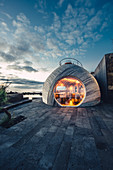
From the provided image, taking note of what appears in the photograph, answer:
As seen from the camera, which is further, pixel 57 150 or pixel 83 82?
pixel 83 82

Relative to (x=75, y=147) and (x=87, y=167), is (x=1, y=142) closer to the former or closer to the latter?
(x=75, y=147)

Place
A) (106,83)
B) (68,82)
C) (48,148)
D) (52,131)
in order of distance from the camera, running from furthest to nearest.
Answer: (68,82)
(106,83)
(52,131)
(48,148)

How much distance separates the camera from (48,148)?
1.95 m

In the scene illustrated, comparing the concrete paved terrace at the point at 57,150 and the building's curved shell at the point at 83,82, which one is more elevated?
the building's curved shell at the point at 83,82

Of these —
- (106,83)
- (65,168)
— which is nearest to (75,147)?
(65,168)

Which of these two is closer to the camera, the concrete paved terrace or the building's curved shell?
the concrete paved terrace

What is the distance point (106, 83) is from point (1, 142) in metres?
9.12

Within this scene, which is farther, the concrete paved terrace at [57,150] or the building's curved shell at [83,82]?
the building's curved shell at [83,82]

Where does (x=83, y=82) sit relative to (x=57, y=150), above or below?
above

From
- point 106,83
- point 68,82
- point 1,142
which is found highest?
point 68,82

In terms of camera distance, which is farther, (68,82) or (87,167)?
(68,82)

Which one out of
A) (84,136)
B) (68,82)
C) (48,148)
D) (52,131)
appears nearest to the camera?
(48,148)

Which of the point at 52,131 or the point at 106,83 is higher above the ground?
the point at 106,83

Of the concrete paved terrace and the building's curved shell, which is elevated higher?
the building's curved shell
